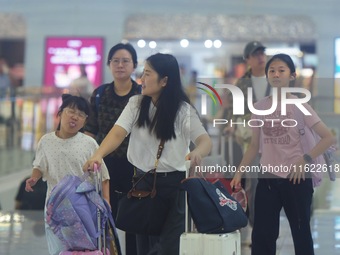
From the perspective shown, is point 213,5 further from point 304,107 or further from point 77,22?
point 304,107

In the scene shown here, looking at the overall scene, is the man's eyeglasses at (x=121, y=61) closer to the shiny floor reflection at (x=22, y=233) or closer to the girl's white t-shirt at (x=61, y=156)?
the girl's white t-shirt at (x=61, y=156)

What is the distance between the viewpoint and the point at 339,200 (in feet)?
29.6

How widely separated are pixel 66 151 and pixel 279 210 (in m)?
1.32

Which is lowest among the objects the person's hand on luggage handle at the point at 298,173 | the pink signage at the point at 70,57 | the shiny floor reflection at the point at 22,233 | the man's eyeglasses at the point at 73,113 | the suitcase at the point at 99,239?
the shiny floor reflection at the point at 22,233

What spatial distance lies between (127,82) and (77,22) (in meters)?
11.9

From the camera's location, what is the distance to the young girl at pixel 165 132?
180 inches

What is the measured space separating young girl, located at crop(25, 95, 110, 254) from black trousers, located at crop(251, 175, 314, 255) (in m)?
0.93

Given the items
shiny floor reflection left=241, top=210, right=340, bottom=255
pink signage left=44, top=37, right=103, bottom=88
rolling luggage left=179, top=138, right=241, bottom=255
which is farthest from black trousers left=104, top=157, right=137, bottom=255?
pink signage left=44, top=37, right=103, bottom=88

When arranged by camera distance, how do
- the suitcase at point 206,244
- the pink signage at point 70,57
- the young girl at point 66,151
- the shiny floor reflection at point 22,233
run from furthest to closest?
1. the pink signage at point 70,57
2. the shiny floor reflection at point 22,233
3. the young girl at point 66,151
4. the suitcase at point 206,244

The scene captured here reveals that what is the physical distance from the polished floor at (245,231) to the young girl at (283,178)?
1.15 metres

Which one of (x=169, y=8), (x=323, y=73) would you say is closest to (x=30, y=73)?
(x=169, y=8)

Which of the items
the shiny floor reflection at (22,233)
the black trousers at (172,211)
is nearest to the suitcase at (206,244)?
the black trousers at (172,211)

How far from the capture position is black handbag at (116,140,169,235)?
4570mm
